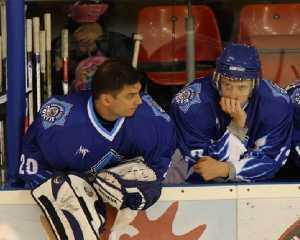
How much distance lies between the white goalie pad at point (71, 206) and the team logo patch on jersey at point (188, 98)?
0.44m

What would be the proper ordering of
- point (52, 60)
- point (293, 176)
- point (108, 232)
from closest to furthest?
point (108, 232) < point (293, 176) < point (52, 60)

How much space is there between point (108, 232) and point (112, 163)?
23cm

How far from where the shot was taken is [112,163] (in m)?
2.46

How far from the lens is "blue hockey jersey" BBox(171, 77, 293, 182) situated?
2543 millimetres

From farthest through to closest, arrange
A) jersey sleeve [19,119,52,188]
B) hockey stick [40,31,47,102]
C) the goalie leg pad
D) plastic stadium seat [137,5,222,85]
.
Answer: plastic stadium seat [137,5,222,85]
hockey stick [40,31,47,102]
jersey sleeve [19,119,52,188]
the goalie leg pad

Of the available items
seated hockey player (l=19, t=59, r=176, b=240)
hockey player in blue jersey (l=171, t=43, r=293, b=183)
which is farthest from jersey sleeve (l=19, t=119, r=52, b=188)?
hockey player in blue jersey (l=171, t=43, r=293, b=183)

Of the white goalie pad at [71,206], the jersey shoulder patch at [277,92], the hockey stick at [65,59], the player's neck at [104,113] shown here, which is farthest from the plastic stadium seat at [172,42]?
the white goalie pad at [71,206]

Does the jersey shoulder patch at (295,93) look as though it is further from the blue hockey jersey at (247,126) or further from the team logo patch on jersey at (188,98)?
the team logo patch on jersey at (188,98)

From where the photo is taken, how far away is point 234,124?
2.59 meters

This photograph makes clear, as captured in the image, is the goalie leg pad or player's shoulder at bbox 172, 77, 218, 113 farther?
player's shoulder at bbox 172, 77, 218, 113

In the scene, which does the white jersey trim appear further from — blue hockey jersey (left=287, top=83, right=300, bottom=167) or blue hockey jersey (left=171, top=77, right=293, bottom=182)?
blue hockey jersey (left=287, top=83, right=300, bottom=167)

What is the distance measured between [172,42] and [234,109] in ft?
4.99

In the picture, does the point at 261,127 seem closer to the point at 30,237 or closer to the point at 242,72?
the point at 242,72

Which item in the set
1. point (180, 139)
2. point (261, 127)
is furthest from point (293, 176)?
point (180, 139)
